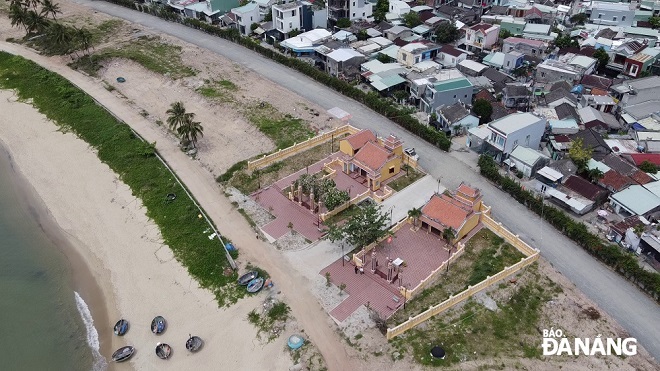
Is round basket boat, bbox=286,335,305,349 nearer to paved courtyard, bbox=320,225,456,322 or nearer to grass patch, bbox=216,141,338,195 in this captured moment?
paved courtyard, bbox=320,225,456,322

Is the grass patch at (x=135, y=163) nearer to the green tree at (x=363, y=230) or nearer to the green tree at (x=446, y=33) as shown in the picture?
the green tree at (x=363, y=230)

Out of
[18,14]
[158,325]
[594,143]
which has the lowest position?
[158,325]

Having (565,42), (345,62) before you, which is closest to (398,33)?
(345,62)

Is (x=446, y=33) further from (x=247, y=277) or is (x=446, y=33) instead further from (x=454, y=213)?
(x=247, y=277)

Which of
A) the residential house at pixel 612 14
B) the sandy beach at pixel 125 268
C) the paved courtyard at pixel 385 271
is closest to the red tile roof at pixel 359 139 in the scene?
the paved courtyard at pixel 385 271

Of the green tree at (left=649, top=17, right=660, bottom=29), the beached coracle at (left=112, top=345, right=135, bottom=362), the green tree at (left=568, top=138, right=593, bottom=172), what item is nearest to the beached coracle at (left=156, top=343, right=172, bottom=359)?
the beached coracle at (left=112, top=345, right=135, bottom=362)

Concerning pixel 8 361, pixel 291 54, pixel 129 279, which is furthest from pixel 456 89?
pixel 8 361

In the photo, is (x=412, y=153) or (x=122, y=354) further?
(x=412, y=153)
